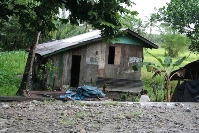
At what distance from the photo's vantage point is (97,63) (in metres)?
17.2

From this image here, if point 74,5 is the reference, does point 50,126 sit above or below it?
below

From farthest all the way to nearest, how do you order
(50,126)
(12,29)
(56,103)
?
(12,29), (56,103), (50,126)

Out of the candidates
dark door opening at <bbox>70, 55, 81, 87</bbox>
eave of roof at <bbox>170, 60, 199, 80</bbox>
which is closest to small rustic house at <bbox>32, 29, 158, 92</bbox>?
dark door opening at <bbox>70, 55, 81, 87</bbox>

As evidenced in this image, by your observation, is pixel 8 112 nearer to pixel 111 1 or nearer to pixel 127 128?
pixel 127 128

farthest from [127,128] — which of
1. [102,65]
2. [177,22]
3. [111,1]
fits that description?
[177,22]

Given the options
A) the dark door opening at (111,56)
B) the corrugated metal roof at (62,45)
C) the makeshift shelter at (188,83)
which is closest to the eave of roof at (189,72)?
the makeshift shelter at (188,83)

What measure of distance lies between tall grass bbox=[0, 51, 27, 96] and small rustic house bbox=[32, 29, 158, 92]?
1.86 meters

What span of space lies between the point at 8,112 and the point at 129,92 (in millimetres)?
11958

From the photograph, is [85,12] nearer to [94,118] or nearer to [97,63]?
[94,118]

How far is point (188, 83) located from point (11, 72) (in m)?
14.4

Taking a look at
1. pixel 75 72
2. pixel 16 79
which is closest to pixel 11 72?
pixel 16 79

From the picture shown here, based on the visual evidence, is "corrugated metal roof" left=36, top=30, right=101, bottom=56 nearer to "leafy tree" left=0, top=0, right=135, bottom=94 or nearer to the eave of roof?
the eave of roof

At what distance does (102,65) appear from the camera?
17.3 metres

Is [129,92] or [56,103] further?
[129,92]
